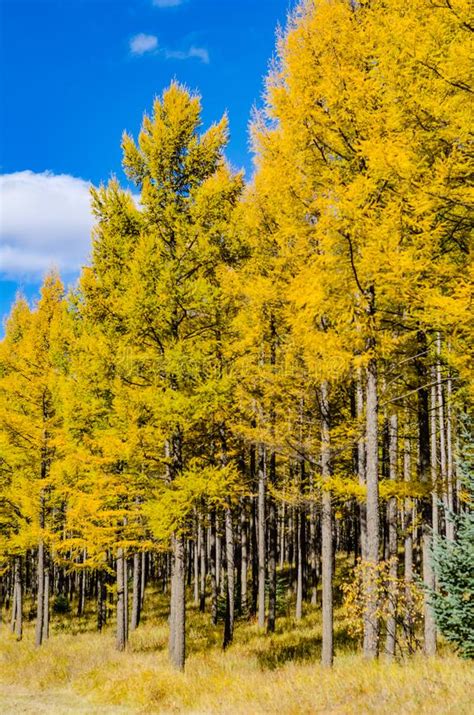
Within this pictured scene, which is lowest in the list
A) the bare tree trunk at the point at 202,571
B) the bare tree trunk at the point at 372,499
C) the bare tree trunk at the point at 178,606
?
the bare tree trunk at the point at 202,571

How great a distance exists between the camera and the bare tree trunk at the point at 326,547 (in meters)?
11.7

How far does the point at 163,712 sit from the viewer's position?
32.2 ft

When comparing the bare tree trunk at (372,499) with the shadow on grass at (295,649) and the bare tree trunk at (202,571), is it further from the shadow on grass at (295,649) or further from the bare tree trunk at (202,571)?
the bare tree trunk at (202,571)

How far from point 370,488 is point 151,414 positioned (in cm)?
526

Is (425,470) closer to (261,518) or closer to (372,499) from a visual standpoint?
(372,499)

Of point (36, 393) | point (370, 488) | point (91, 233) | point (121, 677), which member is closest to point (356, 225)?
point (370, 488)

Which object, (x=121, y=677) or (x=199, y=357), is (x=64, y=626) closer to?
(x=121, y=677)

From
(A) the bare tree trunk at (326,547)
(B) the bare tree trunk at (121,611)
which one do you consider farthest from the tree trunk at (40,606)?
(A) the bare tree trunk at (326,547)

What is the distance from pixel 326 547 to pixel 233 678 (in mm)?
3211

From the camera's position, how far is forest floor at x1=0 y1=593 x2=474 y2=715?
24.5 ft

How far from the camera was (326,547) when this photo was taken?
12188mm

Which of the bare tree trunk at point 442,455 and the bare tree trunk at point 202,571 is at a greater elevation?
the bare tree trunk at point 442,455

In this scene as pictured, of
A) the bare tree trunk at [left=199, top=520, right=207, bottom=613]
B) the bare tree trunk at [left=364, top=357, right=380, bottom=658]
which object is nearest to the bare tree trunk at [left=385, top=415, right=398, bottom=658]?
the bare tree trunk at [left=364, top=357, right=380, bottom=658]

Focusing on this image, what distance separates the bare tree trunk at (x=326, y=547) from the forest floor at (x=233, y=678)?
46cm
